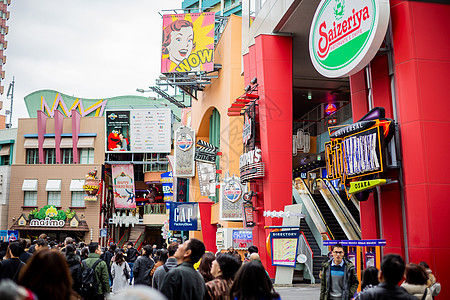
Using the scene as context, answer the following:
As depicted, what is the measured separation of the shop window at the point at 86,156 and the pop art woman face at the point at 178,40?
65.5 feet

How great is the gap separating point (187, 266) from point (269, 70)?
17.4m

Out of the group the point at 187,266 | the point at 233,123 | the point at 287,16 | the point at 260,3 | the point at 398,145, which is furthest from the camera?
the point at 233,123

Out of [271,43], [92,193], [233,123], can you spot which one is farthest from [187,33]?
[92,193]

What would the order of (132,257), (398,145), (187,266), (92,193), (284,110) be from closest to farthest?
(187,266)
(398,145)
(132,257)
(284,110)
(92,193)

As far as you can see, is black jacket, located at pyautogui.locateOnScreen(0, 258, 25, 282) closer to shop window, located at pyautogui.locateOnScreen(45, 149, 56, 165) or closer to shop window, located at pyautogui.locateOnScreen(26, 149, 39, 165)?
shop window, located at pyautogui.locateOnScreen(45, 149, 56, 165)

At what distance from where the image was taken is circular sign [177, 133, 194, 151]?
32812mm

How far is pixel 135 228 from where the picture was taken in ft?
182

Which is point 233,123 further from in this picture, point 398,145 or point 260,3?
point 398,145

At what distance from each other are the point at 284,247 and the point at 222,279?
13070 mm

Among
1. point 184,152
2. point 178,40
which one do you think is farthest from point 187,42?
point 184,152

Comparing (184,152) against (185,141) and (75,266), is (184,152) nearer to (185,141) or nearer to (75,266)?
(185,141)

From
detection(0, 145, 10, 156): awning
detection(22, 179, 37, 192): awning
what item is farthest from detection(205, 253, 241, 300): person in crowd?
detection(0, 145, 10, 156): awning

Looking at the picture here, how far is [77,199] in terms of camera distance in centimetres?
4691

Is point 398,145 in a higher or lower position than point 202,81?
lower
